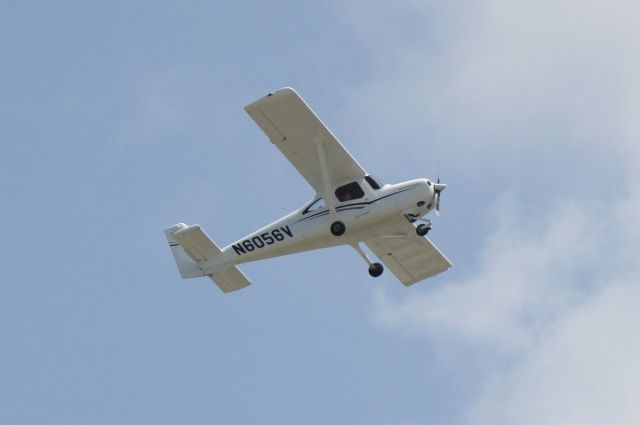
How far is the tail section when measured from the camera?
31.6 meters

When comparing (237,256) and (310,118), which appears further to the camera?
(237,256)

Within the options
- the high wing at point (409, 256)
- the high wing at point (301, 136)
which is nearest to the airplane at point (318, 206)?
the high wing at point (301, 136)

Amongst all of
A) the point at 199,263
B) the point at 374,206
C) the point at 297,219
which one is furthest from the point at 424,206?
the point at 199,263

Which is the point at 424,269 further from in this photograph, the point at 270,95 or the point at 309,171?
the point at 270,95

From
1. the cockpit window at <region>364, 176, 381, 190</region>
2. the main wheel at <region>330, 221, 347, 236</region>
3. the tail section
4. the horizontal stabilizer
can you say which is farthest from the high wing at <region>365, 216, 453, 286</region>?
the horizontal stabilizer

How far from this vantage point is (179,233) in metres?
31.6

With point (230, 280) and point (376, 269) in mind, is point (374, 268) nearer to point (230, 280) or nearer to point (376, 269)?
point (376, 269)

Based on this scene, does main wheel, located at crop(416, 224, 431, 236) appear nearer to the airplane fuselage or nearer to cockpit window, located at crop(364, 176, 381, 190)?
the airplane fuselage

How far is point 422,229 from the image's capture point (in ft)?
98.6

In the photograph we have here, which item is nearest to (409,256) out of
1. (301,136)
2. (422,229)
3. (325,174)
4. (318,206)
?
(422,229)

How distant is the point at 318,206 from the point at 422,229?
247 centimetres

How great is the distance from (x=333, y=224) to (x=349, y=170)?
132 centimetres

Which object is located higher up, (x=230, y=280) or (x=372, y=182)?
(x=372, y=182)

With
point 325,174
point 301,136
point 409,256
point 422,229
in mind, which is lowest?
point 422,229
